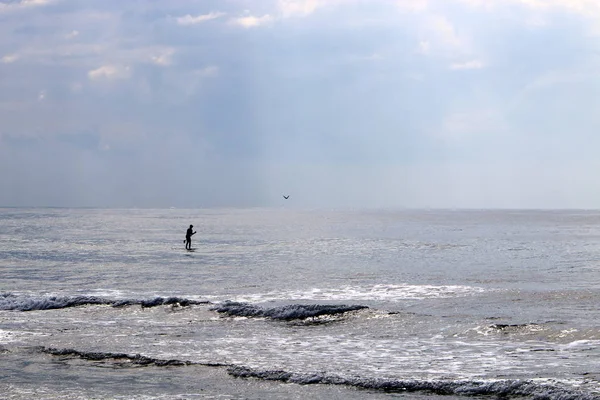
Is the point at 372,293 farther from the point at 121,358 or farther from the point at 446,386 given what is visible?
the point at 446,386

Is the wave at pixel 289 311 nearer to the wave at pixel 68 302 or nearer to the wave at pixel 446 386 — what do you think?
the wave at pixel 68 302

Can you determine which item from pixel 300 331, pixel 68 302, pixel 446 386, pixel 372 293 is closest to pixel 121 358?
Result: pixel 300 331

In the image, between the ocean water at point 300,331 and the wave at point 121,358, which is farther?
the wave at point 121,358

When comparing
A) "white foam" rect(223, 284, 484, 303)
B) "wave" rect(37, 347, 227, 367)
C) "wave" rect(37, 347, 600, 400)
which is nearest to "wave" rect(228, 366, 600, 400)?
"wave" rect(37, 347, 600, 400)

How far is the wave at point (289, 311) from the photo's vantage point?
24.3 m

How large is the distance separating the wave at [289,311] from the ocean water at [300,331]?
0.24 feet

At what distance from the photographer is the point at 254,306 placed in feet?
84.6

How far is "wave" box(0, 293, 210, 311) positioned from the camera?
26438 mm

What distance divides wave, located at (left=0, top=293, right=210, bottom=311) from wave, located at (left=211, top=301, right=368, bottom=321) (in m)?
2.35

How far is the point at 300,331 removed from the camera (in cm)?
2191

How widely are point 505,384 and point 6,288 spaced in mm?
24782

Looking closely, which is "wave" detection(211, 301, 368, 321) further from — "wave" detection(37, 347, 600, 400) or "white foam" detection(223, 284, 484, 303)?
"wave" detection(37, 347, 600, 400)

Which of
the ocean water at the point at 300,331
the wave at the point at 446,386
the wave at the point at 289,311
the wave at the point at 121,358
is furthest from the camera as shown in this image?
the wave at the point at 289,311

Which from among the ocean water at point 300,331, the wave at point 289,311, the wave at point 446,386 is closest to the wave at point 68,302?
the ocean water at point 300,331
